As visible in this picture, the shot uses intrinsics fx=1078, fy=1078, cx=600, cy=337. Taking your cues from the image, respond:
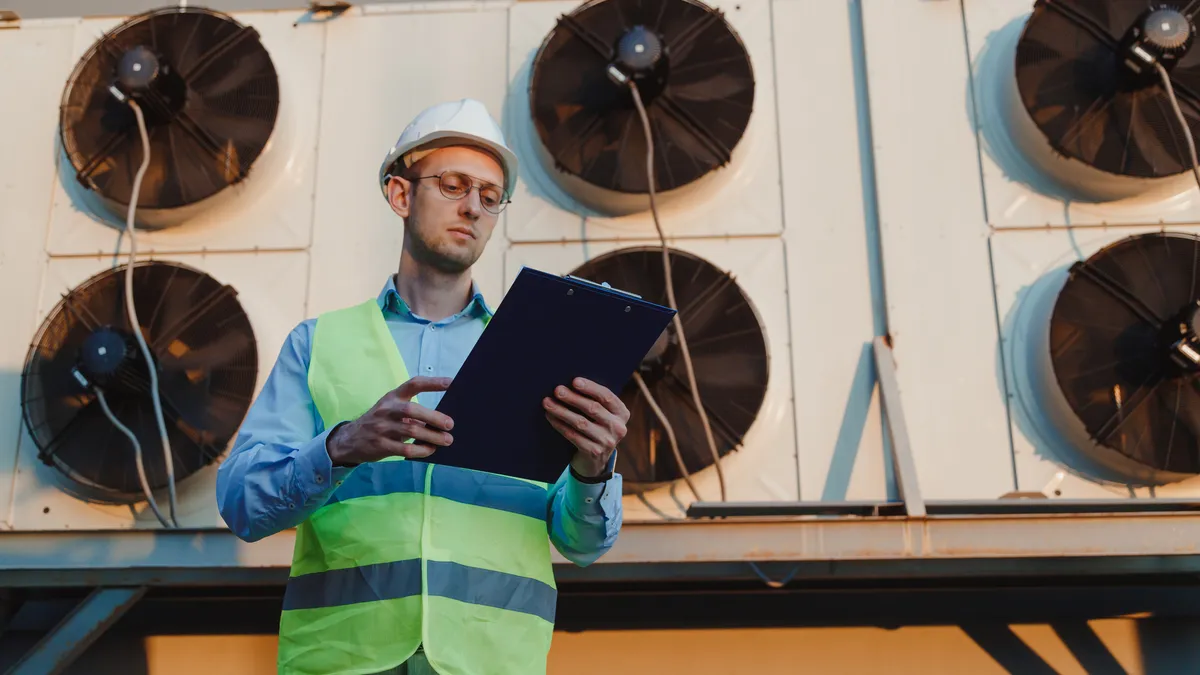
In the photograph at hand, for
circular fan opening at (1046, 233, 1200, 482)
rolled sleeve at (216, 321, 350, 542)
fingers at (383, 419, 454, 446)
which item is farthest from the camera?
circular fan opening at (1046, 233, 1200, 482)

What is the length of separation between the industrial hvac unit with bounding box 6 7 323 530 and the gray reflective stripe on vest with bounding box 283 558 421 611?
2.95 meters

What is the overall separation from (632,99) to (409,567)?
135 inches

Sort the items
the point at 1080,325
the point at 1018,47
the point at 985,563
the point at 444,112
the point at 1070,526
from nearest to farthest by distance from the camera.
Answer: the point at 444,112 → the point at 1070,526 → the point at 985,563 → the point at 1080,325 → the point at 1018,47

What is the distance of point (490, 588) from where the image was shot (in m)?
2.00

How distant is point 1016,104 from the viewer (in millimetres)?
5094

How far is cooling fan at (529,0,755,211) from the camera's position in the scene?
5.02 metres

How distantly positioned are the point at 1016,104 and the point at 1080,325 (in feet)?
3.73

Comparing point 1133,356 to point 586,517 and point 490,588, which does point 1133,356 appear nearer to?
point 586,517

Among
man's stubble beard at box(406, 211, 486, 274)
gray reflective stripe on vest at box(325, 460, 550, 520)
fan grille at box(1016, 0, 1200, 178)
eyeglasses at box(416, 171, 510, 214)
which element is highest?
fan grille at box(1016, 0, 1200, 178)

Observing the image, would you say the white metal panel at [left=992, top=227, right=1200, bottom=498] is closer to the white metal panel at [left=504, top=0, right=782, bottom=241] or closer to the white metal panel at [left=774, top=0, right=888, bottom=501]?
the white metal panel at [left=774, top=0, right=888, bottom=501]

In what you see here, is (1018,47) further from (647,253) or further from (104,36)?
(104,36)

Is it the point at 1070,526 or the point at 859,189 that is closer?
the point at 1070,526

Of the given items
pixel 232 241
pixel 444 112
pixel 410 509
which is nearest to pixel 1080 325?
pixel 444 112

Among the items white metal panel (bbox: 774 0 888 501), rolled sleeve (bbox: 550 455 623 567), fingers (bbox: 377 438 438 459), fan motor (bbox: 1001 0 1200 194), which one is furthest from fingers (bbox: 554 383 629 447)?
fan motor (bbox: 1001 0 1200 194)
